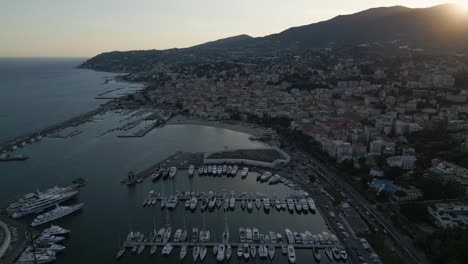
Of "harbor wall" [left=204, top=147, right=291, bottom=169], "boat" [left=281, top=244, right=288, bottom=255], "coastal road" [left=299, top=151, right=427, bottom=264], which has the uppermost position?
"harbor wall" [left=204, top=147, right=291, bottom=169]

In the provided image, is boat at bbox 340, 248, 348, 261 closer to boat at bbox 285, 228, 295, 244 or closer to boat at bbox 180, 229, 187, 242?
boat at bbox 285, 228, 295, 244

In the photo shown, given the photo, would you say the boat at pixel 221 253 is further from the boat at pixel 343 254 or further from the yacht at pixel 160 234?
the boat at pixel 343 254

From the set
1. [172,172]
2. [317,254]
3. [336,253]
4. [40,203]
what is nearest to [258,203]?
[317,254]

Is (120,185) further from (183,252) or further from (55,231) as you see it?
(183,252)

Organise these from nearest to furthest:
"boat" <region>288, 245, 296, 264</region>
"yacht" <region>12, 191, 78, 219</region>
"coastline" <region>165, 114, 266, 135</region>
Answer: "boat" <region>288, 245, 296, 264</region> < "yacht" <region>12, 191, 78, 219</region> < "coastline" <region>165, 114, 266, 135</region>

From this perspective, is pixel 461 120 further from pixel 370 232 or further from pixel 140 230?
pixel 140 230

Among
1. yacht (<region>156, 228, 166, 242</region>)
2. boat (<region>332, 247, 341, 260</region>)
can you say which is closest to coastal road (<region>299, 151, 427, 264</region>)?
boat (<region>332, 247, 341, 260</region>)
